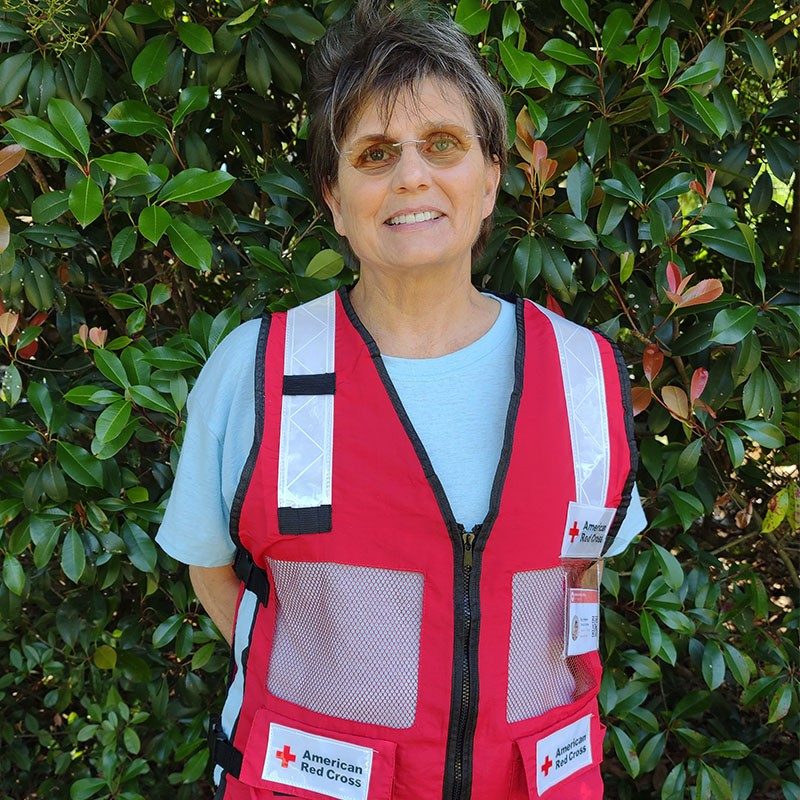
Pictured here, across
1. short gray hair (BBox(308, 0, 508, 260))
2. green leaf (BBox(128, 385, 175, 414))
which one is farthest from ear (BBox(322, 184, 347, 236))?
green leaf (BBox(128, 385, 175, 414))

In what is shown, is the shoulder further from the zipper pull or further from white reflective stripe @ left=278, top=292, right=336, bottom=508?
the zipper pull

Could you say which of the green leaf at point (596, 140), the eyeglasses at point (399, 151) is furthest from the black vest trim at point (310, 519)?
the green leaf at point (596, 140)

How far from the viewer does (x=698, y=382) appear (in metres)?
1.88

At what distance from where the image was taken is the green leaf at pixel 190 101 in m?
1.85

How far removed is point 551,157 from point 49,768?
2340mm

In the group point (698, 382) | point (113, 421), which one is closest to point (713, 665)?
point (698, 382)

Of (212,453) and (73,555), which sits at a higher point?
(212,453)

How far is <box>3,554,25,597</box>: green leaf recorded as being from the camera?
2.00 meters

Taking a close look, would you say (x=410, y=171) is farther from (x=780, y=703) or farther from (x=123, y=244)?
(x=780, y=703)

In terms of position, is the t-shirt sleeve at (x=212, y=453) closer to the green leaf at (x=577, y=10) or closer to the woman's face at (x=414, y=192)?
the woman's face at (x=414, y=192)

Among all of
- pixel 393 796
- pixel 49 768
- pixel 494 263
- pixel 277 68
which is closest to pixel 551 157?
pixel 494 263

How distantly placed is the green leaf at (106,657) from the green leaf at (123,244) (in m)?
1.08

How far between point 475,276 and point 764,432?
0.75 metres

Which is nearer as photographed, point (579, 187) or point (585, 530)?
point (585, 530)
